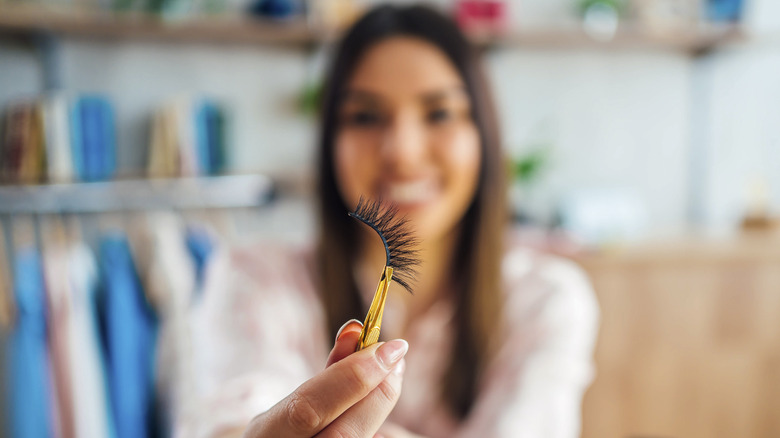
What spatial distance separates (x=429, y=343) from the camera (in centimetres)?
74

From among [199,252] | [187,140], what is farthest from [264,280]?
[187,140]

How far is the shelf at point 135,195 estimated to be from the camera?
1.27 metres

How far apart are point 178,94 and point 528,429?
1.40 m

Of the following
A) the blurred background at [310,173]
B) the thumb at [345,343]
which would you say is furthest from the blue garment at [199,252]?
the thumb at [345,343]

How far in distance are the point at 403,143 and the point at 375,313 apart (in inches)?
16.0

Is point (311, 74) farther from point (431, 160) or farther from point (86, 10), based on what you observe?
point (431, 160)

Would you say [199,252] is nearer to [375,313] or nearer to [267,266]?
[267,266]

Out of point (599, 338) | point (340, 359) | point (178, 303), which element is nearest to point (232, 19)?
point (178, 303)

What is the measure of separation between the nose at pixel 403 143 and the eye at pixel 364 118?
2 cm

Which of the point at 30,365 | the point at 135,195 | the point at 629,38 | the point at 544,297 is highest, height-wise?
the point at 629,38

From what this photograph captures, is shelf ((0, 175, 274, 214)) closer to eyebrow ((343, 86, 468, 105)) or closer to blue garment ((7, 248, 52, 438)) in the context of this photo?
blue garment ((7, 248, 52, 438))

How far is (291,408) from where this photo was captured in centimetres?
24

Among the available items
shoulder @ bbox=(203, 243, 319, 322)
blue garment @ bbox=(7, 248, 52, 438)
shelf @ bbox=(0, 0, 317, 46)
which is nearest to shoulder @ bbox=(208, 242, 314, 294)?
shoulder @ bbox=(203, 243, 319, 322)

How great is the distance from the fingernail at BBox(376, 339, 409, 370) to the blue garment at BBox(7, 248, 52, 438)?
1.03m
